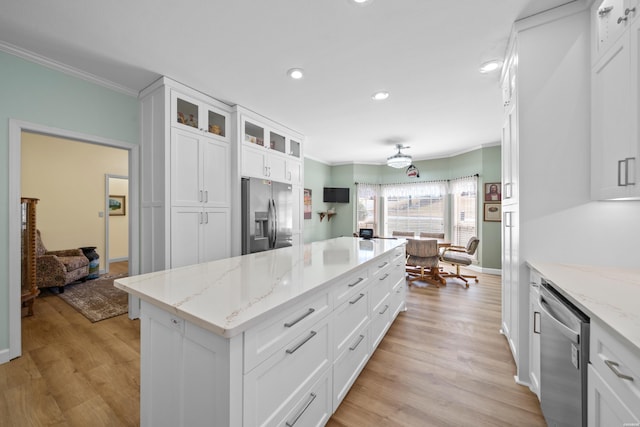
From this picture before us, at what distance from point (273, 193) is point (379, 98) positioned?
1925mm

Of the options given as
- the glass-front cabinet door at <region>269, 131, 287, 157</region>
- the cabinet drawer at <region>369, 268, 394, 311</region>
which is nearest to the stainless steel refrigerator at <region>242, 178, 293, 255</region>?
the glass-front cabinet door at <region>269, 131, 287, 157</region>

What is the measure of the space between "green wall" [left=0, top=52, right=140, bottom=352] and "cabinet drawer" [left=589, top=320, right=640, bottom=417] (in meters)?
3.80

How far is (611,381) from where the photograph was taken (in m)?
0.86

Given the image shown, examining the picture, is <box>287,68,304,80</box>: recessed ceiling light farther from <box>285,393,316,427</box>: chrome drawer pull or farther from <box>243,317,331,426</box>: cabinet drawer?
<box>285,393,316,427</box>: chrome drawer pull

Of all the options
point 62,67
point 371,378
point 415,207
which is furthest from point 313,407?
point 415,207

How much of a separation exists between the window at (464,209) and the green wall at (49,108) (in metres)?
5.99

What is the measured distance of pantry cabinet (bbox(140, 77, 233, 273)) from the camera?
8.62 ft

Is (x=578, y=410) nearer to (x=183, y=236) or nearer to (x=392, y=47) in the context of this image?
(x=392, y=47)

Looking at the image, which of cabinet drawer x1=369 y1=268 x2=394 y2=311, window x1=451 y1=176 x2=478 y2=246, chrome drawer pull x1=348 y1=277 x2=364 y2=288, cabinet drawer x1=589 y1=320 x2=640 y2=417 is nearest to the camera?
cabinet drawer x1=589 y1=320 x2=640 y2=417

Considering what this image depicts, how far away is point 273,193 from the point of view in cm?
377

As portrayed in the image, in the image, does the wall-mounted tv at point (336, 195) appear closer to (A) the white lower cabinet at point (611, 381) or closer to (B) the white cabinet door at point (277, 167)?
(B) the white cabinet door at point (277, 167)

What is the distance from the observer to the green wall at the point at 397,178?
5062mm

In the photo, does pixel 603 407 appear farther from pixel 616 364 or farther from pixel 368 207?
pixel 368 207

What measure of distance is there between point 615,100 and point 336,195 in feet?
18.0
